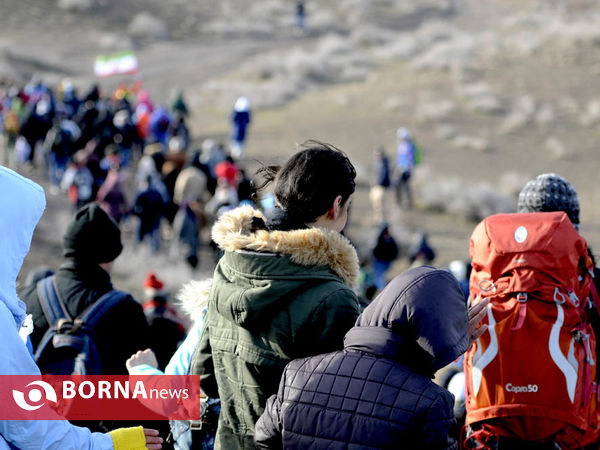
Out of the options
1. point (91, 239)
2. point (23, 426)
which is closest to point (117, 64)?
point (91, 239)

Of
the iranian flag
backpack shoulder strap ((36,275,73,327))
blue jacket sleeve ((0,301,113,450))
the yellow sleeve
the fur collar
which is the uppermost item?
the iranian flag

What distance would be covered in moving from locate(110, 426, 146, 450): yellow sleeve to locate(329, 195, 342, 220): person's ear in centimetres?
97

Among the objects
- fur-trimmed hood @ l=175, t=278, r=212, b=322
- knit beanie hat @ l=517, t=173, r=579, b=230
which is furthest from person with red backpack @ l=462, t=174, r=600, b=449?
fur-trimmed hood @ l=175, t=278, r=212, b=322

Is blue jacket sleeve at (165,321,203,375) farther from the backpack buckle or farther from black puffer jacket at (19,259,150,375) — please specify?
the backpack buckle

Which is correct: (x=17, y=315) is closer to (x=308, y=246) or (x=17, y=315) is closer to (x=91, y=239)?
(x=308, y=246)

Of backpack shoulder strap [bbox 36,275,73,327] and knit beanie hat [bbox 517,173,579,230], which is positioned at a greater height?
knit beanie hat [bbox 517,173,579,230]

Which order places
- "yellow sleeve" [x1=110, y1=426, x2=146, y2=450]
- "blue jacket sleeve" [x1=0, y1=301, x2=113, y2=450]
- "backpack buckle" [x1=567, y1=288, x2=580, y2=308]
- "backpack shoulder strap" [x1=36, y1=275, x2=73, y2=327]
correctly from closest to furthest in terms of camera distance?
"blue jacket sleeve" [x1=0, y1=301, x2=113, y2=450]
"yellow sleeve" [x1=110, y1=426, x2=146, y2=450]
"backpack buckle" [x1=567, y1=288, x2=580, y2=308]
"backpack shoulder strap" [x1=36, y1=275, x2=73, y2=327]

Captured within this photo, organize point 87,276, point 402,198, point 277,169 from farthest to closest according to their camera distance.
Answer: point 402,198, point 87,276, point 277,169

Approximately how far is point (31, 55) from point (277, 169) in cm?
3907

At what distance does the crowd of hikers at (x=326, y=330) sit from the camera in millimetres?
2418

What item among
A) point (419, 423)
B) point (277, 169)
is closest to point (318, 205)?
point (277, 169)

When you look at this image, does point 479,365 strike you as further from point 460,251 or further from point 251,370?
point 460,251

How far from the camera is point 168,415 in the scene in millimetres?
3277

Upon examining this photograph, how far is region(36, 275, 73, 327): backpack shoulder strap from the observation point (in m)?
3.72
